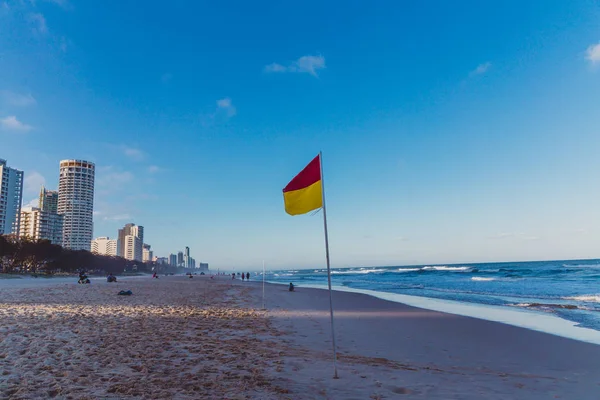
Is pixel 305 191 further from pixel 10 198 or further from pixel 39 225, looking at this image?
pixel 39 225

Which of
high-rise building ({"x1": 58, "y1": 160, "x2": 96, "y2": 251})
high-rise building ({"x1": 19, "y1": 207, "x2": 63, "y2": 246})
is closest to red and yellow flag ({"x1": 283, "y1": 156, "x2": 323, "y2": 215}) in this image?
high-rise building ({"x1": 19, "y1": 207, "x2": 63, "y2": 246})

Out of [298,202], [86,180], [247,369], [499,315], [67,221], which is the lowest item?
[499,315]

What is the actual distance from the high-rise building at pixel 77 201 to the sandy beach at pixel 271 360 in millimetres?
189297

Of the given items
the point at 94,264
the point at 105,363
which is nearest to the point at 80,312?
the point at 105,363

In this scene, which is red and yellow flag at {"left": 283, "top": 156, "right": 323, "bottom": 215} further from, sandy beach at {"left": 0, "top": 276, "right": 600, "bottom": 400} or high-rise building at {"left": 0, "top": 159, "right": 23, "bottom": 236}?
high-rise building at {"left": 0, "top": 159, "right": 23, "bottom": 236}

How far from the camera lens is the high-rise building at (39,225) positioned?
158000mm

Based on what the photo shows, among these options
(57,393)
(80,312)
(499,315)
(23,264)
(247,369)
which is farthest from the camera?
(23,264)

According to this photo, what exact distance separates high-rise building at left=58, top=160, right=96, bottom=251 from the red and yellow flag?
197 meters

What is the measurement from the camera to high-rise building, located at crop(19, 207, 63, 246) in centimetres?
15800

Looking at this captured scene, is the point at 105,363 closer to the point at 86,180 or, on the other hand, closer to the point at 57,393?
the point at 57,393

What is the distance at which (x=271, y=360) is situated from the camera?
24.6 feet

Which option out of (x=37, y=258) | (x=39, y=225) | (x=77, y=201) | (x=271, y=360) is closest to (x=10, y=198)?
(x=39, y=225)

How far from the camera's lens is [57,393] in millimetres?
5016

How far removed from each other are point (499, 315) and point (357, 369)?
1324cm
